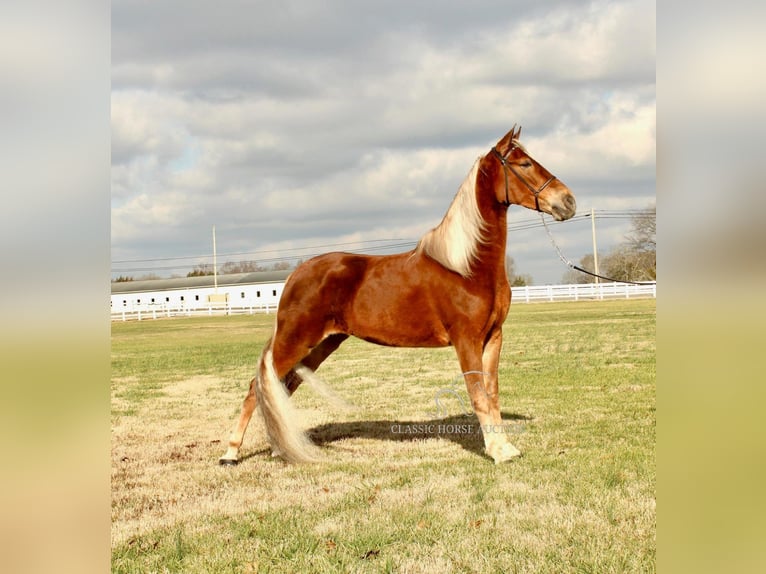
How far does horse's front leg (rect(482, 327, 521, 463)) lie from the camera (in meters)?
5.73

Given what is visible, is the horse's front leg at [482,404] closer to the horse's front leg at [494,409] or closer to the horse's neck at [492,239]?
the horse's front leg at [494,409]

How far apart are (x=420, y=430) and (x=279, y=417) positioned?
2.10 meters

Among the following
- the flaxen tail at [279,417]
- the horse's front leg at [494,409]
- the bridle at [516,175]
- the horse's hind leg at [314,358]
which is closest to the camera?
the bridle at [516,175]

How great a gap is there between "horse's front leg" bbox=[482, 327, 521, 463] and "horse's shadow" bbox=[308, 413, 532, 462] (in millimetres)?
639

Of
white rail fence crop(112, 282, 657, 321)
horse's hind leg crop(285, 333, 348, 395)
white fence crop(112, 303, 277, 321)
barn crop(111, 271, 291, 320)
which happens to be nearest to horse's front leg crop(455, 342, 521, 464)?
horse's hind leg crop(285, 333, 348, 395)

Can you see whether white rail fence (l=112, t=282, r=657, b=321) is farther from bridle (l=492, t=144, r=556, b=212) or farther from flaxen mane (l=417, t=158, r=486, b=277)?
bridle (l=492, t=144, r=556, b=212)

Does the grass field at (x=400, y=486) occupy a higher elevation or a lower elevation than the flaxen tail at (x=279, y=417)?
lower

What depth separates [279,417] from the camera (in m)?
5.87

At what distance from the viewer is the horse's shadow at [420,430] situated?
6.96 metres

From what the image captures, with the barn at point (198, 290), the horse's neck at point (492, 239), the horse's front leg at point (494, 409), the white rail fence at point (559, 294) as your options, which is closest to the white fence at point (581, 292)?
the white rail fence at point (559, 294)

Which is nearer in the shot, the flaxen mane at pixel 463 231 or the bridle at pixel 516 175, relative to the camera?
the bridle at pixel 516 175

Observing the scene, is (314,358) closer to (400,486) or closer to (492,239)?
(400,486)
